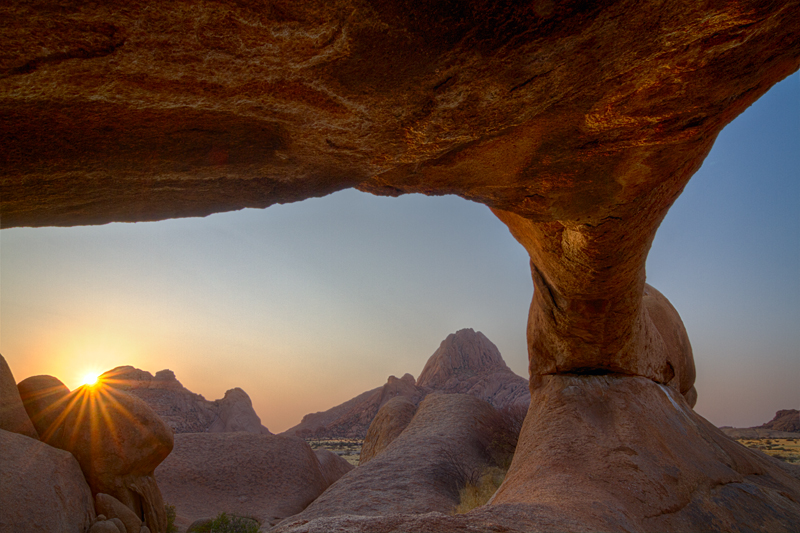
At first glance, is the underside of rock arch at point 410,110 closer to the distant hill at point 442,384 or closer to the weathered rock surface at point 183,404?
the weathered rock surface at point 183,404

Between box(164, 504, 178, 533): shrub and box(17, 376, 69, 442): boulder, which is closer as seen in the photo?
box(17, 376, 69, 442): boulder

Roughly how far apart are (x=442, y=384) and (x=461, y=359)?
14.3ft

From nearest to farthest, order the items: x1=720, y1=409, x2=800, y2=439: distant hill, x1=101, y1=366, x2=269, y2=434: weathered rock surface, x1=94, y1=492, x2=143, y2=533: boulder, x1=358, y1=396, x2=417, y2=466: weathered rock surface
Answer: x1=94, y1=492, x2=143, y2=533: boulder < x1=358, y1=396, x2=417, y2=466: weathered rock surface < x1=101, y1=366, x2=269, y2=434: weathered rock surface < x1=720, y1=409, x2=800, y2=439: distant hill

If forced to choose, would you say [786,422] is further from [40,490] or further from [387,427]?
[40,490]

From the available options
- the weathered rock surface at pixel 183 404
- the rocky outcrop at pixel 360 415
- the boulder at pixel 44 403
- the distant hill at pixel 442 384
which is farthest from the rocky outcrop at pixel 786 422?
the boulder at pixel 44 403

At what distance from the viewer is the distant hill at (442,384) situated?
36.9 metres

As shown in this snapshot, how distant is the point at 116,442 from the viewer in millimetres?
6504

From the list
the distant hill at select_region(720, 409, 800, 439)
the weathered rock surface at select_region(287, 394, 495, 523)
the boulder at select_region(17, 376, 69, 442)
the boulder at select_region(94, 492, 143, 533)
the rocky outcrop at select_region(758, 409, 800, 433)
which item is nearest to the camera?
the boulder at select_region(94, 492, 143, 533)

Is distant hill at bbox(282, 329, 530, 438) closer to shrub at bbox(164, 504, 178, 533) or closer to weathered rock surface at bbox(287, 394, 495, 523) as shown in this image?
weathered rock surface at bbox(287, 394, 495, 523)

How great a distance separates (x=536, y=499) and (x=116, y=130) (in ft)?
19.6

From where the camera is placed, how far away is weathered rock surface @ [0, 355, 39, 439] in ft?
18.0

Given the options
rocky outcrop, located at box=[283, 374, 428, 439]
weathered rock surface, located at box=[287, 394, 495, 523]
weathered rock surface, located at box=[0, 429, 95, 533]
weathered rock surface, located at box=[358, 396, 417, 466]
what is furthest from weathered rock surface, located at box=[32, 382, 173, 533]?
rocky outcrop, located at box=[283, 374, 428, 439]

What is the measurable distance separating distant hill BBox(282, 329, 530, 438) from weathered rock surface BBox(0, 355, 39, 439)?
30.8 meters

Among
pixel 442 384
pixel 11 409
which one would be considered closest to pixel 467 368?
pixel 442 384
